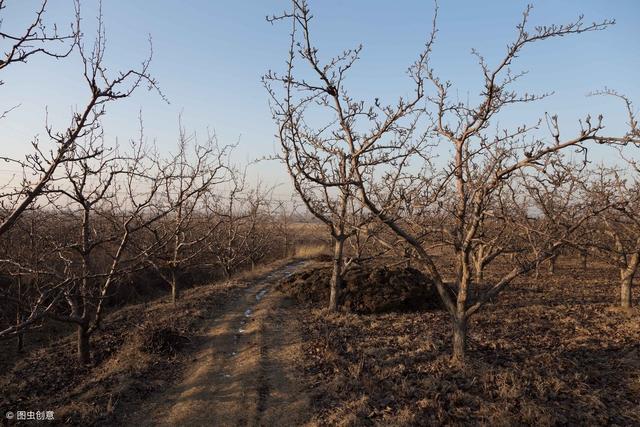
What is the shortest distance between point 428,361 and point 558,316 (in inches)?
186

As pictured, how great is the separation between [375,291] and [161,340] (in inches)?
220

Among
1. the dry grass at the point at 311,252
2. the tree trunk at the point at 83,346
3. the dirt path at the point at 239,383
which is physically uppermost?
the dry grass at the point at 311,252

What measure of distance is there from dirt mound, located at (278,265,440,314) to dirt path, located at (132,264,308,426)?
1833mm

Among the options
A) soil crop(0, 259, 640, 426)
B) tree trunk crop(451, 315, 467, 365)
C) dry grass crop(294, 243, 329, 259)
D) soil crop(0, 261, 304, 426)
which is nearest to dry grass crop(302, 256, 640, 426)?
soil crop(0, 259, 640, 426)

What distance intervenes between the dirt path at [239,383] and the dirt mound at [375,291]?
1.83 meters

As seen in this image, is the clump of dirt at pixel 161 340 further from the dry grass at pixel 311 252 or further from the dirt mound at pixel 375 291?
the dry grass at pixel 311 252

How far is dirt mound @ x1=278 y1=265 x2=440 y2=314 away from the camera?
1048 cm

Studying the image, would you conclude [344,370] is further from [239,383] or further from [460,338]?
[460,338]

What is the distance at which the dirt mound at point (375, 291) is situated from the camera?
10484 millimetres

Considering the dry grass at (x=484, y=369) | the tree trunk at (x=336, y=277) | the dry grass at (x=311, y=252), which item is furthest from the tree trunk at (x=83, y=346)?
the dry grass at (x=311, y=252)

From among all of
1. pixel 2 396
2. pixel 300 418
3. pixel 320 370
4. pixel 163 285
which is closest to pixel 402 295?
pixel 320 370

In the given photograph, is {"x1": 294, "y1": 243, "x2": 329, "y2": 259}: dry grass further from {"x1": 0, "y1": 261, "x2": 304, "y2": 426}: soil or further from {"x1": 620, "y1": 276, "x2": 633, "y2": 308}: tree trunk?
{"x1": 620, "y1": 276, "x2": 633, "y2": 308}: tree trunk

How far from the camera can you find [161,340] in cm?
777

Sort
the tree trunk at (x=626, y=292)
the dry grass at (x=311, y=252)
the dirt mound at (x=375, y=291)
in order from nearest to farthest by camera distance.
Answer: the tree trunk at (x=626, y=292) → the dirt mound at (x=375, y=291) → the dry grass at (x=311, y=252)
